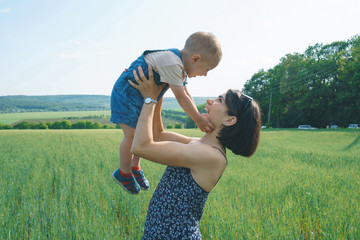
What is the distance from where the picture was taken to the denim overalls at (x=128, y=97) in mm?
2305

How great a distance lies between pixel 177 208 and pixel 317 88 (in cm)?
4560

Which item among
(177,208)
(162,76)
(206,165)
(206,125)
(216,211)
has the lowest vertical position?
(216,211)

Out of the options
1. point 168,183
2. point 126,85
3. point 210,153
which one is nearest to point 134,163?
point 126,85

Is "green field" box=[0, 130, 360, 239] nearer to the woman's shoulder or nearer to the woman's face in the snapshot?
the woman's shoulder

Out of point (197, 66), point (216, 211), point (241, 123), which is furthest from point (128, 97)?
point (216, 211)

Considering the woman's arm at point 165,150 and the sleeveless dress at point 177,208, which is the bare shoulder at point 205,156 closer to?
the woman's arm at point 165,150

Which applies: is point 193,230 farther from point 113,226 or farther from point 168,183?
point 113,226

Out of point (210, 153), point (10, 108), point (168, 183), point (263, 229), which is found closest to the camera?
point (210, 153)

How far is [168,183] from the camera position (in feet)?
5.60

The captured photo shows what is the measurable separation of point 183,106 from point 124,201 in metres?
1.93

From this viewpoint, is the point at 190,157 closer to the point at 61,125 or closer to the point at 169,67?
the point at 169,67

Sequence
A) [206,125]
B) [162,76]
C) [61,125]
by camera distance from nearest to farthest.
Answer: [206,125], [162,76], [61,125]

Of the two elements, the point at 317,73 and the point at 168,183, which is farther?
the point at 317,73

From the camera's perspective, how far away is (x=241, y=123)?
1.69 metres
